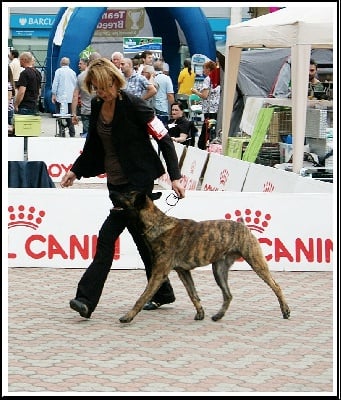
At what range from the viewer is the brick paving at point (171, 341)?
18.7 feet

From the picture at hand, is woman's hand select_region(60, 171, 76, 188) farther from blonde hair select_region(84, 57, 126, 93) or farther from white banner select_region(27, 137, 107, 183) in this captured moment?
white banner select_region(27, 137, 107, 183)

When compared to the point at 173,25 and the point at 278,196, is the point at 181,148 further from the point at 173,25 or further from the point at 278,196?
the point at 173,25

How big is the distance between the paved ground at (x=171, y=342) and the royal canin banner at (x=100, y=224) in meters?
0.25

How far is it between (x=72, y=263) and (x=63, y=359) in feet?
10.7

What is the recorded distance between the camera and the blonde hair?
23.4 ft

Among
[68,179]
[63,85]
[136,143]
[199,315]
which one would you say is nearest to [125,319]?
[199,315]

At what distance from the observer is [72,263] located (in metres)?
9.50

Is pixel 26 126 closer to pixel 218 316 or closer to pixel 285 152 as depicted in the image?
pixel 285 152

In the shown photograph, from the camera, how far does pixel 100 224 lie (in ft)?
31.3

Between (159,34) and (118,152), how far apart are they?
27.3 metres

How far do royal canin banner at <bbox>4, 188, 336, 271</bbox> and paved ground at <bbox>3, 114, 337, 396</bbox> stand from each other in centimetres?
25

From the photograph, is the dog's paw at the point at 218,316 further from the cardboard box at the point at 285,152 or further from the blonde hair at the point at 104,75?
the cardboard box at the point at 285,152

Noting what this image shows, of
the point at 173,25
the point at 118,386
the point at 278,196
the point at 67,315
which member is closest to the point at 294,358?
the point at 118,386

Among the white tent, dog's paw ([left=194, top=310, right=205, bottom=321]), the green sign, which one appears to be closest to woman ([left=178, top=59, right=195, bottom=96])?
the green sign
